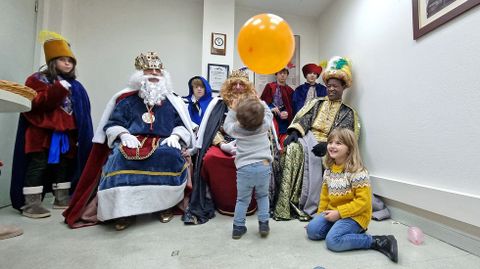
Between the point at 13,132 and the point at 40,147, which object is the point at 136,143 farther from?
the point at 13,132

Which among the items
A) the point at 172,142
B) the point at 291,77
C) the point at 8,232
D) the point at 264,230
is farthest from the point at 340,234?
the point at 291,77

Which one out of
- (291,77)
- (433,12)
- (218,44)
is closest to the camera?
(433,12)

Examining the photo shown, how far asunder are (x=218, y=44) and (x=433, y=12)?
6.77ft

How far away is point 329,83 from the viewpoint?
91.0 inches

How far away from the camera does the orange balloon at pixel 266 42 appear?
56.2 inches

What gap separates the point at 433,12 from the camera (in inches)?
62.0

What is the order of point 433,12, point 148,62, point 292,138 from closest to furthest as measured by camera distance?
point 433,12 → point 148,62 → point 292,138

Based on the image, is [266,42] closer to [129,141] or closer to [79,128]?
[129,141]

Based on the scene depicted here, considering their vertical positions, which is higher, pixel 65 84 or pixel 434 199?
pixel 65 84

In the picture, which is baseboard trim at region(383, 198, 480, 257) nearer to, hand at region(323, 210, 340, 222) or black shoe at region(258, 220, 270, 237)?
hand at region(323, 210, 340, 222)

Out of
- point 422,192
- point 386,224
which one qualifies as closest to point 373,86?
point 422,192

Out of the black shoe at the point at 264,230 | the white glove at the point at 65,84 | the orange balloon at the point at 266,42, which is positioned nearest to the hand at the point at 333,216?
the black shoe at the point at 264,230

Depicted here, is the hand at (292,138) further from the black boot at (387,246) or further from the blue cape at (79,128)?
the blue cape at (79,128)

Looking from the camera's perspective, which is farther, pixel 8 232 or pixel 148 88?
pixel 148 88
